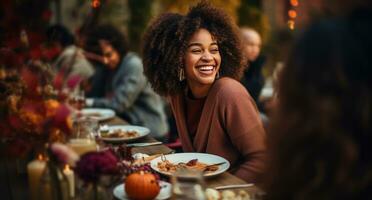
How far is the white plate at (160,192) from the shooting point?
1.74 metres

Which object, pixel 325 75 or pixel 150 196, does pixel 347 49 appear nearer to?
pixel 325 75

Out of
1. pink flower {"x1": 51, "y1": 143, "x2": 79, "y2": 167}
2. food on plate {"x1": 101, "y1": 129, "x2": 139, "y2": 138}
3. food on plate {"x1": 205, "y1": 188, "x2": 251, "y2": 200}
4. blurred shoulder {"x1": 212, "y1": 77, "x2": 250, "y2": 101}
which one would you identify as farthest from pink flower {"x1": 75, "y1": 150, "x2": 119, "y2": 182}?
food on plate {"x1": 101, "y1": 129, "x2": 139, "y2": 138}

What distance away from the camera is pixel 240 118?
7.59 feet

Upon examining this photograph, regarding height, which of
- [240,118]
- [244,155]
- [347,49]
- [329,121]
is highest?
[347,49]

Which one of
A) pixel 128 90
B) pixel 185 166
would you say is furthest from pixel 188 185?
pixel 128 90

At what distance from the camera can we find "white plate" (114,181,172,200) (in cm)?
174

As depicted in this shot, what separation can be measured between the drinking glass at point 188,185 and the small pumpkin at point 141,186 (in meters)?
0.34

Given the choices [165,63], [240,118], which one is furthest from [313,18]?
[165,63]

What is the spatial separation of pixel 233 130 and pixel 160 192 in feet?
2.16

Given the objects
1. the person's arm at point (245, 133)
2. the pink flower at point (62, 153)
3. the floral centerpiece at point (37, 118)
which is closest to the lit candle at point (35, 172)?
the floral centerpiece at point (37, 118)

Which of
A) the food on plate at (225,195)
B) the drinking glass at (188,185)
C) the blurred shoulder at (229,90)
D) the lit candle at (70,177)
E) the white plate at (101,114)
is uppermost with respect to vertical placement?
the blurred shoulder at (229,90)

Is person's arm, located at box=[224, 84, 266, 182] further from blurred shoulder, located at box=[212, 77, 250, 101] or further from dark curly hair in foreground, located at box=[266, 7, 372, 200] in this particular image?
dark curly hair in foreground, located at box=[266, 7, 372, 200]

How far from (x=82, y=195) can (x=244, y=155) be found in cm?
95

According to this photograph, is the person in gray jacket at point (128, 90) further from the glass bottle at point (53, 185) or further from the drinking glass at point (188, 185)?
the drinking glass at point (188, 185)
